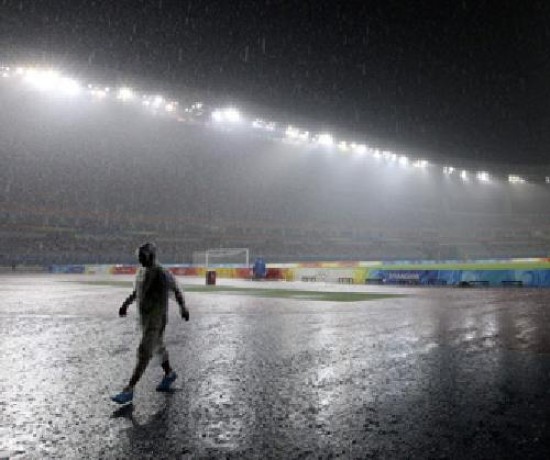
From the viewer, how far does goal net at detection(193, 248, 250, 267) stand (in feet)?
151

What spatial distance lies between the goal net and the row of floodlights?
14.2 meters

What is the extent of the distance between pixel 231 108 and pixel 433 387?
49792mm

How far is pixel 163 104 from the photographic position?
51.0 m

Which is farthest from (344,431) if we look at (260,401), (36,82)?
(36,82)

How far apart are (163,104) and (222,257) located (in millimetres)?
15886

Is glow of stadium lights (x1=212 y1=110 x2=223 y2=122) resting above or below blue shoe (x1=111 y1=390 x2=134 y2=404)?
above

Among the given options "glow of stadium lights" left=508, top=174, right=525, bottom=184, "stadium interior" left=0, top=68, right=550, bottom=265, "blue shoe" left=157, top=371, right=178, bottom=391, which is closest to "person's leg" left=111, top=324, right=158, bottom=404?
"blue shoe" left=157, top=371, right=178, bottom=391

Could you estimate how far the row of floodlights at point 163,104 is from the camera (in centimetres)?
4350

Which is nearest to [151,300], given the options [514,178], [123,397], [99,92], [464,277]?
[123,397]

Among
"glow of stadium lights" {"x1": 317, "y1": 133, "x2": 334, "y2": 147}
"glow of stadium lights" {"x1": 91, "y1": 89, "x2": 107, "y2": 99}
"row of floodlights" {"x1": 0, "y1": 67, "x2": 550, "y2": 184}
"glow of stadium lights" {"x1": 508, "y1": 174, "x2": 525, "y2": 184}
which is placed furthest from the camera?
"glow of stadium lights" {"x1": 508, "y1": 174, "x2": 525, "y2": 184}

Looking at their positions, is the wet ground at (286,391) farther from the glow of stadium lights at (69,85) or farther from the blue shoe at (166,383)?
the glow of stadium lights at (69,85)

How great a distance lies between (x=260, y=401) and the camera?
5.29 m

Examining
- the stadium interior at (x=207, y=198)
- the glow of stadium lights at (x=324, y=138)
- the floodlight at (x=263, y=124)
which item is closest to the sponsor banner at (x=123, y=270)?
the stadium interior at (x=207, y=198)

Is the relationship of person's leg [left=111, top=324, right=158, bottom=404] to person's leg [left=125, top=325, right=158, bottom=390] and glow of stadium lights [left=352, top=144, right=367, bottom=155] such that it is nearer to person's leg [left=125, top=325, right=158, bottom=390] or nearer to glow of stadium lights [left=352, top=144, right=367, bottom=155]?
person's leg [left=125, top=325, right=158, bottom=390]
